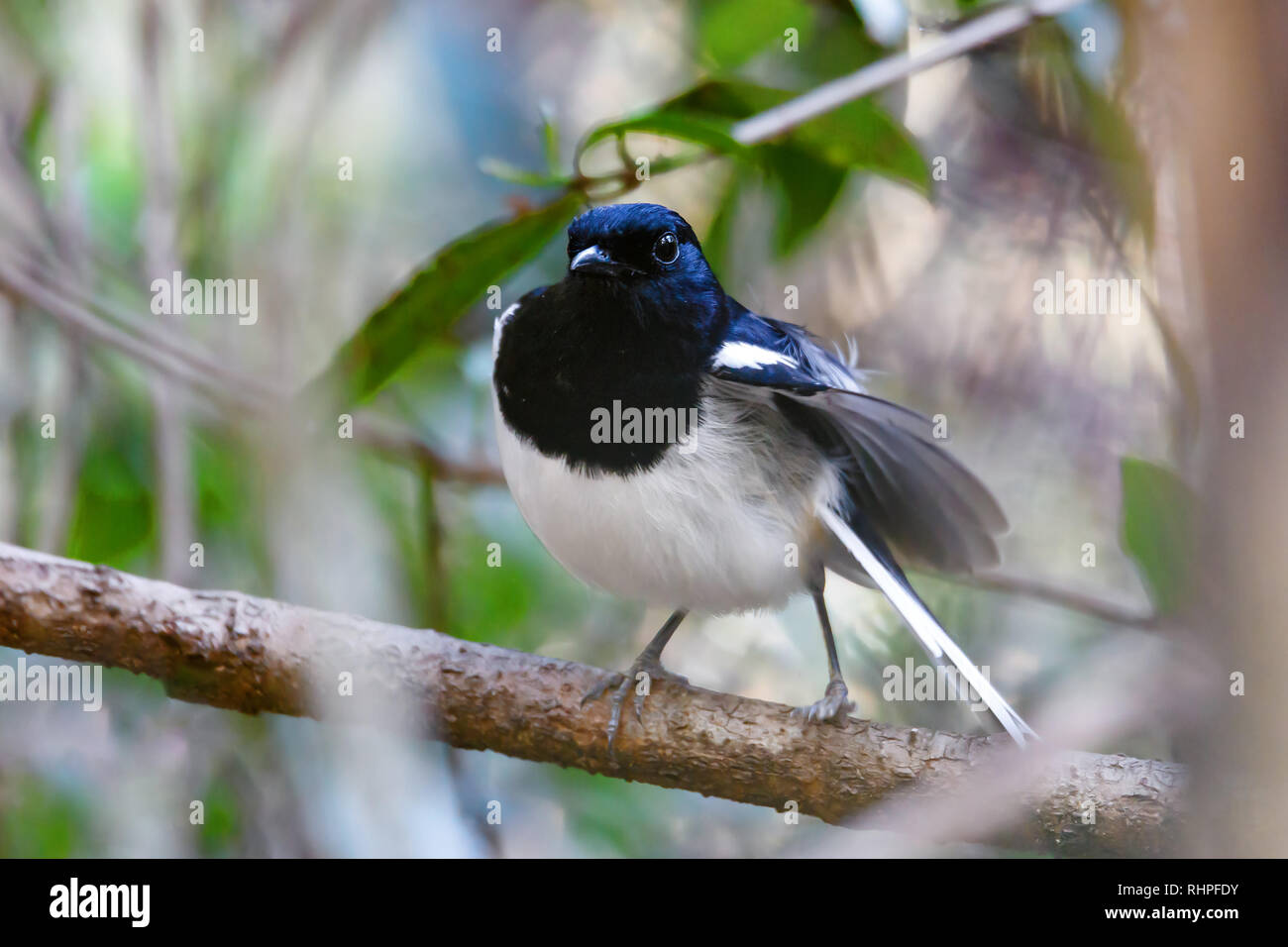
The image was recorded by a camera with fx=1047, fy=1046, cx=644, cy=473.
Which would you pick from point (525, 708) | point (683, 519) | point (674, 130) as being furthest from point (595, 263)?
point (525, 708)

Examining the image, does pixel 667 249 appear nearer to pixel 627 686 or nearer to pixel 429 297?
pixel 429 297

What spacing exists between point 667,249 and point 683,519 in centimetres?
37

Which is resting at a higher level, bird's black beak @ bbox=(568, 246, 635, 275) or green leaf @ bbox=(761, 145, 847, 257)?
green leaf @ bbox=(761, 145, 847, 257)

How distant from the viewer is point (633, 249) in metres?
1.38

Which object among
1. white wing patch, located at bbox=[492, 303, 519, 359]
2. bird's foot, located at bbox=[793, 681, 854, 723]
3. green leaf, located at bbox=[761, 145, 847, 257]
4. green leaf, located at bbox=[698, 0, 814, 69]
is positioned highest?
green leaf, located at bbox=[698, 0, 814, 69]

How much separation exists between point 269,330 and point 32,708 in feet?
2.62

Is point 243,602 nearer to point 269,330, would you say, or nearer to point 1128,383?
point 269,330

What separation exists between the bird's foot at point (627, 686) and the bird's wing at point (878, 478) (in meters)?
0.31

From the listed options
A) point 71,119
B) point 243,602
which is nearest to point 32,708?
point 243,602

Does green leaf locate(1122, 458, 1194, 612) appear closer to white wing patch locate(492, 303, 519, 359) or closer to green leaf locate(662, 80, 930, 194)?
green leaf locate(662, 80, 930, 194)

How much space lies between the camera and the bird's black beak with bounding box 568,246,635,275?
133cm

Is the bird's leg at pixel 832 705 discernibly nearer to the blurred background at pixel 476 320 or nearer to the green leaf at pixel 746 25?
the blurred background at pixel 476 320

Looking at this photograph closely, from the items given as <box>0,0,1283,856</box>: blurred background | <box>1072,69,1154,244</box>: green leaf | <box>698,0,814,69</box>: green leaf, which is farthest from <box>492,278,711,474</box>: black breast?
<box>1072,69,1154,244</box>: green leaf

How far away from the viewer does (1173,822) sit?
113cm
